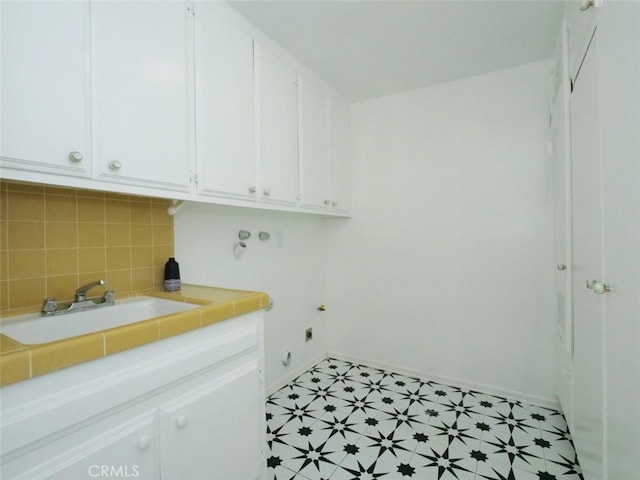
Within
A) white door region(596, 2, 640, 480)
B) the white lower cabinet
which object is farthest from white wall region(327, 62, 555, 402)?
the white lower cabinet

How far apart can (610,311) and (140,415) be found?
1.44m

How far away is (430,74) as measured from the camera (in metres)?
2.30

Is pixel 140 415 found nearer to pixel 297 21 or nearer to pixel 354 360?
pixel 297 21

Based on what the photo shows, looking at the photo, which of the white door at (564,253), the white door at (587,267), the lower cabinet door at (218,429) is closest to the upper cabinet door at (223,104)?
the lower cabinet door at (218,429)

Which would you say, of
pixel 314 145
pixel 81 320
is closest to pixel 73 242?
pixel 81 320

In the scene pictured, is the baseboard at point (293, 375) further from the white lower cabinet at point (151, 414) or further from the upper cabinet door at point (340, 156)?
the upper cabinet door at point (340, 156)

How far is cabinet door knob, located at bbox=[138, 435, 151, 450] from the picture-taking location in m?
0.92

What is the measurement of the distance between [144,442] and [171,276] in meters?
0.77

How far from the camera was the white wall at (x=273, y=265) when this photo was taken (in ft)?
5.86

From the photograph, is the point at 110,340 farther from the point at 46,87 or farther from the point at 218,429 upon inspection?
the point at 46,87

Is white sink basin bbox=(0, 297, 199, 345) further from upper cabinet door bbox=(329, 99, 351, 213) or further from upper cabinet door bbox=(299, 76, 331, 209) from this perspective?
upper cabinet door bbox=(329, 99, 351, 213)

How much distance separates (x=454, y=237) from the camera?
7.90ft

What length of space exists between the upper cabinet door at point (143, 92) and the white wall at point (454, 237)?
1734 mm

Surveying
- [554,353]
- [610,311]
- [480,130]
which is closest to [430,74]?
[480,130]
